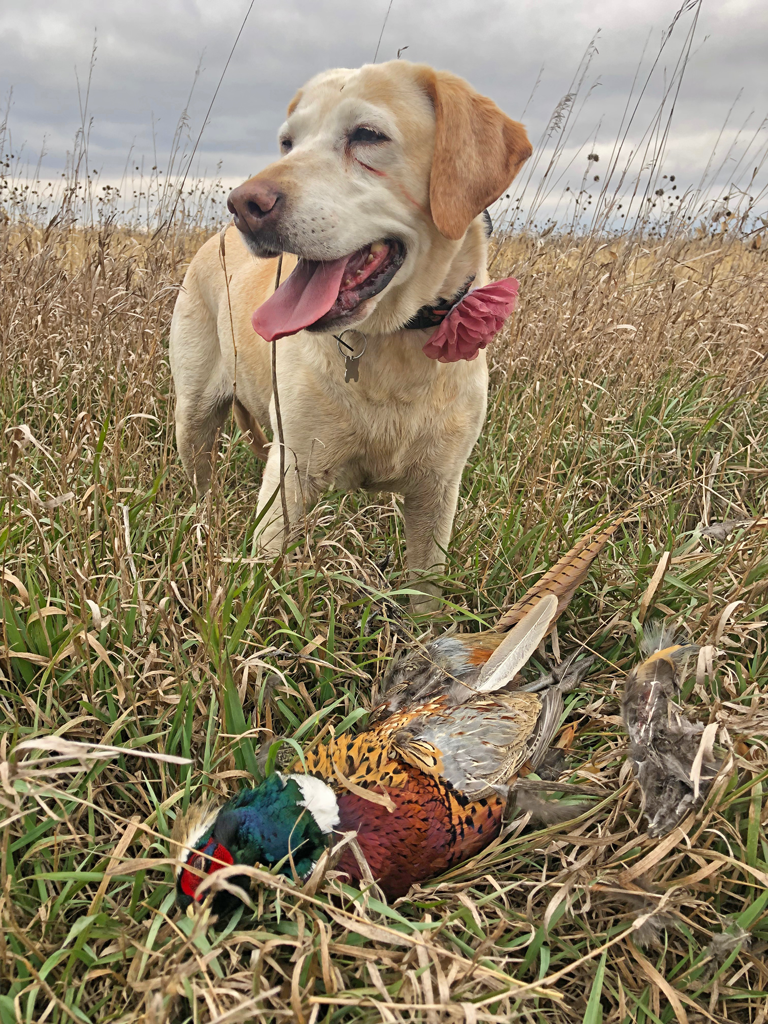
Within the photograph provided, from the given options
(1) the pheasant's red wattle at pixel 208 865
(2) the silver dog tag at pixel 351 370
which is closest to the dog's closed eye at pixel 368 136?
(2) the silver dog tag at pixel 351 370

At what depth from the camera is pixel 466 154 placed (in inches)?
80.7

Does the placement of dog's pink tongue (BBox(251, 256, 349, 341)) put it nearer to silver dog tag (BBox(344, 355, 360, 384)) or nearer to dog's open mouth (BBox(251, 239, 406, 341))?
dog's open mouth (BBox(251, 239, 406, 341))

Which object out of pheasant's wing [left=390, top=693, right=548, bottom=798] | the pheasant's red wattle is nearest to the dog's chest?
pheasant's wing [left=390, top=693, right=548, bottom=798]

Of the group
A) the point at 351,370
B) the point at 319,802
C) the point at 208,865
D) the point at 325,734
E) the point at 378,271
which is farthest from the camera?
the point at 351,370

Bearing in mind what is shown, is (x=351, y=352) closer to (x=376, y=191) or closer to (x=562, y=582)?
(x=376, y=191)

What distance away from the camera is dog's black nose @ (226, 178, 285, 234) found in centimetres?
185

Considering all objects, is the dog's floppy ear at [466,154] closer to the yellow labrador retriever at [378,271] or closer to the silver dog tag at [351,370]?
the yellow labrador retriever at [378,271]

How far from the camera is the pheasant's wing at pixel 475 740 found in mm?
1588

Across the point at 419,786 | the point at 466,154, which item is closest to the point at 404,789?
the point at 419,786

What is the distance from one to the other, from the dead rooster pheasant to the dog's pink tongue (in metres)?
0.97

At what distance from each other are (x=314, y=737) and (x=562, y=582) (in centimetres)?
83

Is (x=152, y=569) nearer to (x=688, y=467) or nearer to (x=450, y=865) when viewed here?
(x=450, y=865)

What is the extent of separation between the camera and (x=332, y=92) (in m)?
2.18

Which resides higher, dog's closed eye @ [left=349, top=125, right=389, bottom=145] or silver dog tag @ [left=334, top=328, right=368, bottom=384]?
dog's closed eye @ [left=349, top=125, right=389, bottom=145]
